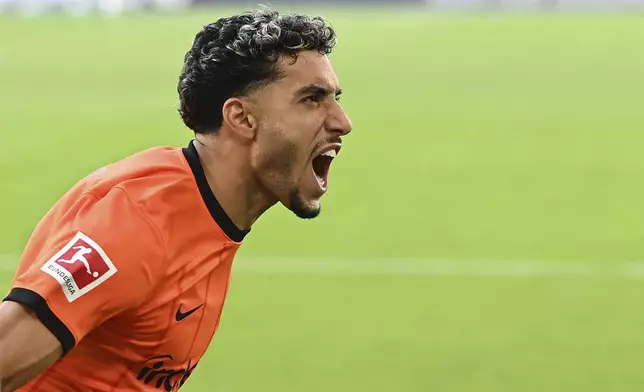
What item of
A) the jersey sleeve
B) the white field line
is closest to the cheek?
the jersey sleeve

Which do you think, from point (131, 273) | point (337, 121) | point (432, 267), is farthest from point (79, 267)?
point (432, 267)

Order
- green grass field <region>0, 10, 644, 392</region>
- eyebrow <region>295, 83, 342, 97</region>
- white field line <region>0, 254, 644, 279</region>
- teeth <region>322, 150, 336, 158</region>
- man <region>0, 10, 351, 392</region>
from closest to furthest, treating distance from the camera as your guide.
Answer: man <region>0, 10, 351, 392</region> < eyebrow <region>295, 83, 342, 97</region> < teeth <region>322, 150, 336, 158</region> < green grass field <region>0, 10, 644, 392</region> < white field line <region>0, 254, 644, 279</region>

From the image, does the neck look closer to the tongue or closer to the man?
the man

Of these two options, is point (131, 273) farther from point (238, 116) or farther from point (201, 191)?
point (238, 116)

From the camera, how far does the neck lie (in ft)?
12.3

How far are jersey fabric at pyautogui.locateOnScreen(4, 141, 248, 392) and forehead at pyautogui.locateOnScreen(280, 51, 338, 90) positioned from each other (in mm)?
375

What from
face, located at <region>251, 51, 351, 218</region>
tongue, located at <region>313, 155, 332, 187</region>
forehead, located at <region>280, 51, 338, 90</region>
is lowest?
tongue, located at <region>313, 155, 332, 187</region>

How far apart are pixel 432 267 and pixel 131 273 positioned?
6641 mm

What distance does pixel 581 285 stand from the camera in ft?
30.8

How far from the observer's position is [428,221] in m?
11.3

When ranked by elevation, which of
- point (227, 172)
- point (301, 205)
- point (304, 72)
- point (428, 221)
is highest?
point (304, 72)

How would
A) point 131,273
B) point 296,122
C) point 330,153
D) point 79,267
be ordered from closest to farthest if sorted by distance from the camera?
1. point 79,267
2. point 131,273
3. point 296,122
4. point 330,153

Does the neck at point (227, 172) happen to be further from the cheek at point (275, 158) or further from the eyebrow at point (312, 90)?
the eyebrow at point (312, 90)

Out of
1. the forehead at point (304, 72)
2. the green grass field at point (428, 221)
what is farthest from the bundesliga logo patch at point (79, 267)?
A: the green grass field at point (428, 221)
